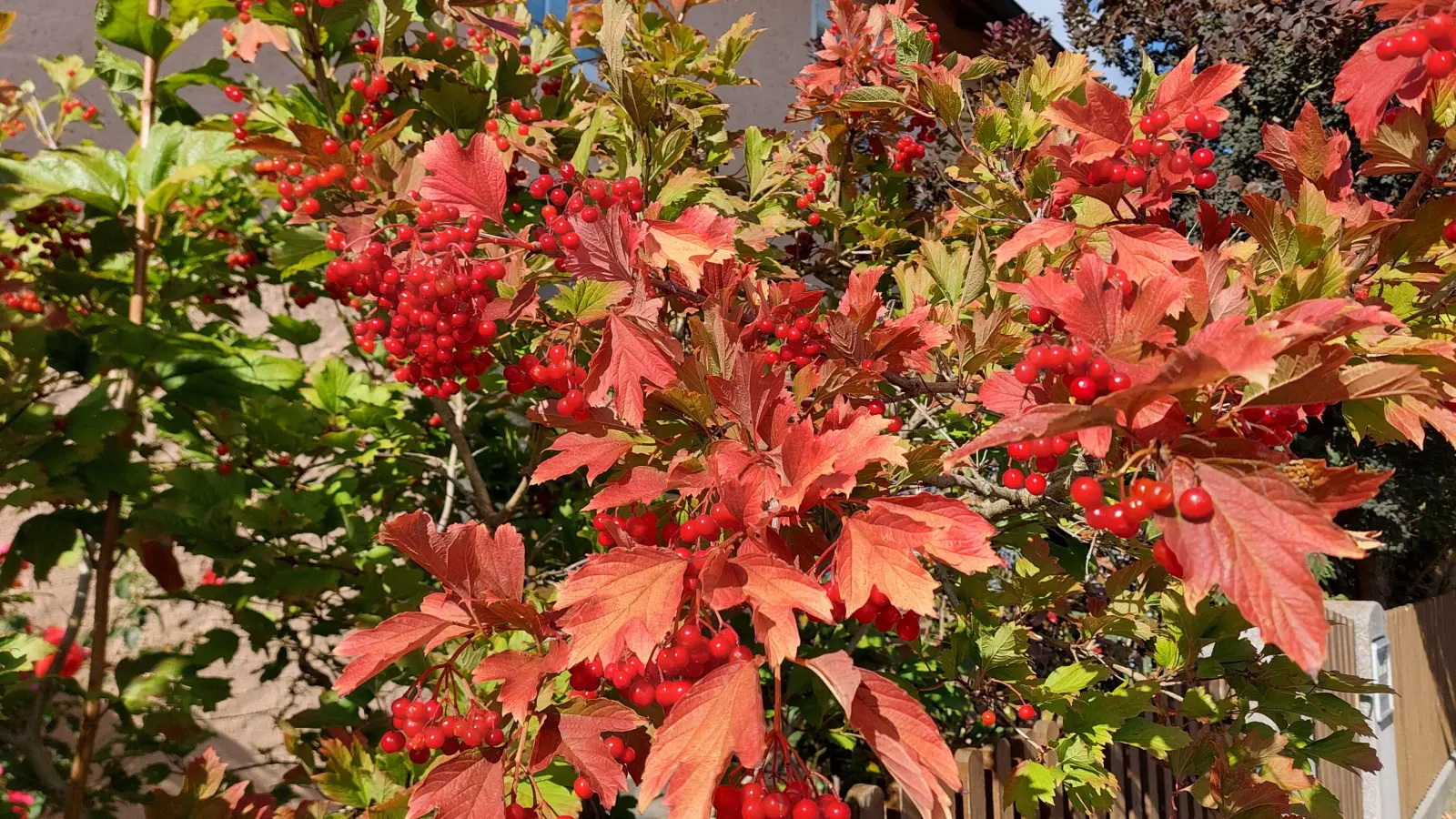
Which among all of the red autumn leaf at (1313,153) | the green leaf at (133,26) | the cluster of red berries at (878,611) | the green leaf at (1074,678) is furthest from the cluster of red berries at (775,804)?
the green leaf at (133,26)

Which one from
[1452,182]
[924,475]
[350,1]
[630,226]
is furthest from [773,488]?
[350,1]

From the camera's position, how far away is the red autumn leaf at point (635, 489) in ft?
4.05

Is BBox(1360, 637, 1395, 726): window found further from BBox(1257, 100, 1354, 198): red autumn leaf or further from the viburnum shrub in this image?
BBox(1257, 100, 1354, 198): red autumn leaf

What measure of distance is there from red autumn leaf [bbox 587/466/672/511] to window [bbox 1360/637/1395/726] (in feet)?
14.4

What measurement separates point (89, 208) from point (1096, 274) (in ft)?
8.69

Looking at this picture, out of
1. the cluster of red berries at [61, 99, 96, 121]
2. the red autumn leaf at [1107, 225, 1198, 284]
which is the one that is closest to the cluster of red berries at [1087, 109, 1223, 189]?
the red autumn leaf at [1107, 225, 1198, 284]

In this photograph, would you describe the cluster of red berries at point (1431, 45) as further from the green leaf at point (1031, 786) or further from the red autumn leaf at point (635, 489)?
the green leaf at point (1031, 786)

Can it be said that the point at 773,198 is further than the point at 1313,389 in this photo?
Yes

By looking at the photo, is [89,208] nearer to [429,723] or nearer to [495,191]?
[495,191]

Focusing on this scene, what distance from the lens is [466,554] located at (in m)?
1.29

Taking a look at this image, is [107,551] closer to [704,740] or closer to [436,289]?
[436,289]

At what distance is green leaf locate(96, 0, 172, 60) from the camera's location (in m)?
1.87

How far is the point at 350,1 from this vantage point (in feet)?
7.33

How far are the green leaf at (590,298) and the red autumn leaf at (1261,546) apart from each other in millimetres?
970
